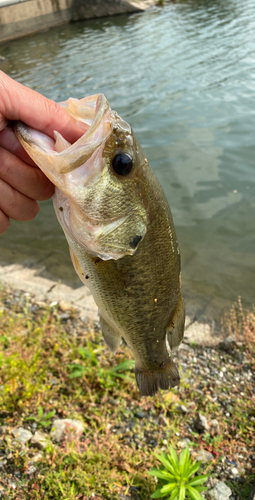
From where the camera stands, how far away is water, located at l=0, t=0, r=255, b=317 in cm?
618

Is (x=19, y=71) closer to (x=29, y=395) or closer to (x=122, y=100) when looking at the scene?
(x=122, y=100)

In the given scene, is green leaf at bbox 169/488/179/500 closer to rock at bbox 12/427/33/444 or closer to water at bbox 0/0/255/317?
rock at bbox 12/427/33/444

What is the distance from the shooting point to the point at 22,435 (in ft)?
9.43

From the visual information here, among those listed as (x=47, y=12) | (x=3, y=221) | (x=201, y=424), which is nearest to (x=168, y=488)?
(x=201, y=424)

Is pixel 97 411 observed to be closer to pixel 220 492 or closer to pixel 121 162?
pixel 220 492

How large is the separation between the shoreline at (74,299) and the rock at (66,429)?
4.53ft

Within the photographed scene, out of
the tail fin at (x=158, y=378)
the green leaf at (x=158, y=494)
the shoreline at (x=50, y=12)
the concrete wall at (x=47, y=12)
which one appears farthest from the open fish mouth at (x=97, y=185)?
the concrete wall at (x=47, y=12)

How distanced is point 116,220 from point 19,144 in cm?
84

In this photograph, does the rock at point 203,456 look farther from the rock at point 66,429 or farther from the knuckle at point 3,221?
the knuckle at point 3,221

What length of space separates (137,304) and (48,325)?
2.32m

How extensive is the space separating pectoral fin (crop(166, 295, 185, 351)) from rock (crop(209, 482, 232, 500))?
1445mm

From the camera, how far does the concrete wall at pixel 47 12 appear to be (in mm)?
26062

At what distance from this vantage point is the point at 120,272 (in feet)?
6.03

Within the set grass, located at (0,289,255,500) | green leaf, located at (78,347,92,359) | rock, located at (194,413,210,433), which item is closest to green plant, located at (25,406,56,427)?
grass, located at (0,289,255,500)
